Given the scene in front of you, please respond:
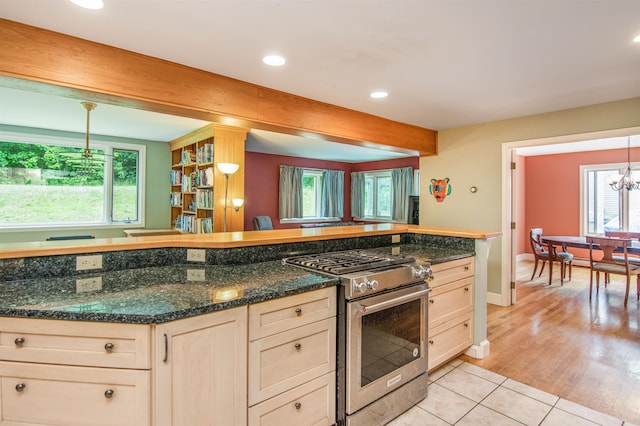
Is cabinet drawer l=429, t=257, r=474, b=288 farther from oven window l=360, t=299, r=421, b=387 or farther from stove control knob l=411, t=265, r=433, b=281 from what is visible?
oven window l=360, t=299, r=421, b=387

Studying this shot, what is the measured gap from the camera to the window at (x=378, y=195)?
7961 millimetres

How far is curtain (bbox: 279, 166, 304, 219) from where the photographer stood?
7.46 meters

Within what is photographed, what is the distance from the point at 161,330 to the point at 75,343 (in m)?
0.34

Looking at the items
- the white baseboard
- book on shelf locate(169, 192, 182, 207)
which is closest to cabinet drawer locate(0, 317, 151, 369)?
the white baseboard

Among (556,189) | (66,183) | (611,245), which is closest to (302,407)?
(611,245)

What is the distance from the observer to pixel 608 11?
1757mm

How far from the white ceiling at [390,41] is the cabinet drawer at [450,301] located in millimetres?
1693

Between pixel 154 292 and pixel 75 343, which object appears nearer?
pixel 75 343

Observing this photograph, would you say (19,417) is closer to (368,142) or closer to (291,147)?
(368,142)

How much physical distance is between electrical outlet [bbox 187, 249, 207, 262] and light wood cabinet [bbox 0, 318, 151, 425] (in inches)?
32.3

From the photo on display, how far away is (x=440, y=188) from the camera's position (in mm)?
4777

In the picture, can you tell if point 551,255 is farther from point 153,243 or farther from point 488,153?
point 153,243

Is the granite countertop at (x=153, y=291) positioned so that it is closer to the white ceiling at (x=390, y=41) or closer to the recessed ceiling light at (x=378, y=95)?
the white ceiling at (x=390, y=41)

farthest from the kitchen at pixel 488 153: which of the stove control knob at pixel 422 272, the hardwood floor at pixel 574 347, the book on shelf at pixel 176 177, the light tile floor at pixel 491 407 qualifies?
the book on shelf at pixel 176 177
